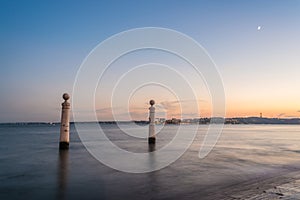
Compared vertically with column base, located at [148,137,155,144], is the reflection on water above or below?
below

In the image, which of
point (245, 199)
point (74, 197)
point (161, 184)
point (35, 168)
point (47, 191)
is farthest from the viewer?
point (35, 168)

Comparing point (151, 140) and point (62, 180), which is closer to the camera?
point (62, 180)

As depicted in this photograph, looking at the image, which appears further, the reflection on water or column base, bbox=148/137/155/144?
column base, bbox=148/137/155/144

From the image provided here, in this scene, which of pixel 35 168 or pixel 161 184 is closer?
pixel 161 184

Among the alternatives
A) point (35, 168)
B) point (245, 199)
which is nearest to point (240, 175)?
point (245, 199)

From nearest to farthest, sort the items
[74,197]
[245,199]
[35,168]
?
[245,199] → [74,197] → [35,168]

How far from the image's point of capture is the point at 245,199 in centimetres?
509

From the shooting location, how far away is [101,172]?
8617 millimetres

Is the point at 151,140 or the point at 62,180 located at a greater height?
the point at 151,140

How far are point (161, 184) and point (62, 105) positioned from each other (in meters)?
7.33

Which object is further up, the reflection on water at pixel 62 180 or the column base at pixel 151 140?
the column base at pixel 151 140

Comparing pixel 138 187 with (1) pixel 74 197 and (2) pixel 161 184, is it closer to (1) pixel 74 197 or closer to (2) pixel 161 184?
(2) pixel 161 184

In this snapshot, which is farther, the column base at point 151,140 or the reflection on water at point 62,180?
the column base at point 151,140

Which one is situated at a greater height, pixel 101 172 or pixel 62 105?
pixel 62 105
